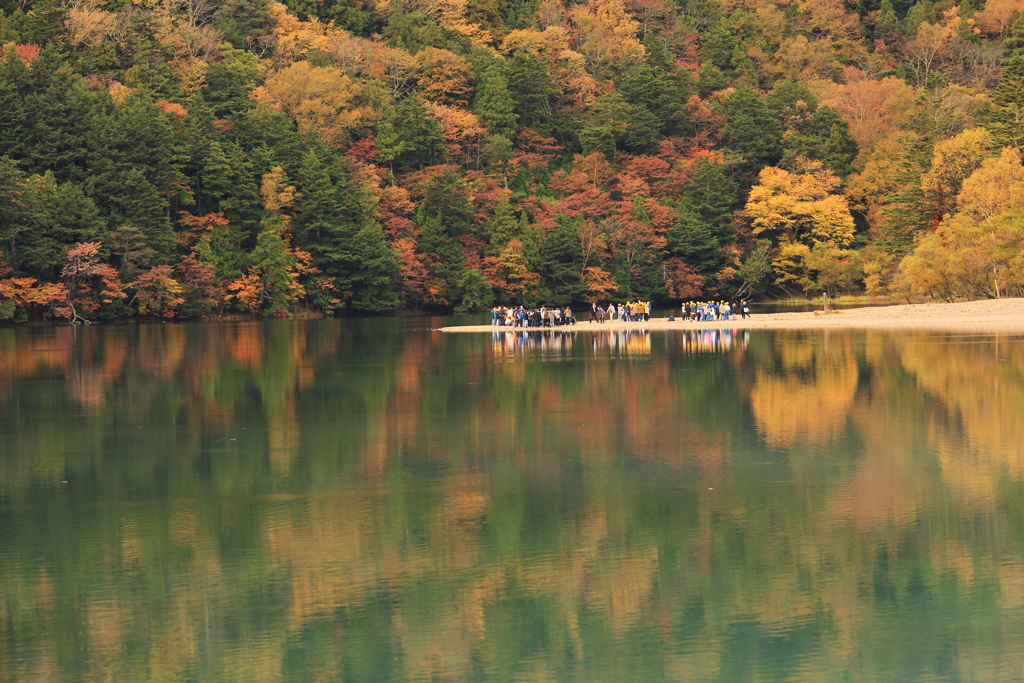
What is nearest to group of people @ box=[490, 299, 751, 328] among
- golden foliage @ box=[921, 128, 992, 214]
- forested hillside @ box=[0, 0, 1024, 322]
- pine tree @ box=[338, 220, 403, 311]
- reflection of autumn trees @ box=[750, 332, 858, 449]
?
forested hillside @ box=[0, 0, 1024, 322]

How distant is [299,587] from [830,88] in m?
92.2

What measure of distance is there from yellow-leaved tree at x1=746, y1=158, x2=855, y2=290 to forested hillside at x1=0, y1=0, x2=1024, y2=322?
20 cm

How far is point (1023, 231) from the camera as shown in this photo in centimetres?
4897

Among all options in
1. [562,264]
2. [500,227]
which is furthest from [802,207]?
[500,227]

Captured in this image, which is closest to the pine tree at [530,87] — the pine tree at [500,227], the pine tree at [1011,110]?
the pine tree at [500,227]

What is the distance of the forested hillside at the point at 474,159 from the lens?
61.2 metres

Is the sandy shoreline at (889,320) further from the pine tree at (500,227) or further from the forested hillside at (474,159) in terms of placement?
the pine tree at (500,227)

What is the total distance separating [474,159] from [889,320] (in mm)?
43293

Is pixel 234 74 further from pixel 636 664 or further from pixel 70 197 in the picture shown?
pixel 636 664

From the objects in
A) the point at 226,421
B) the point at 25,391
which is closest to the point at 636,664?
the point at 226,421

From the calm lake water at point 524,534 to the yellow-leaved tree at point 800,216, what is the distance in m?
→ 56.7

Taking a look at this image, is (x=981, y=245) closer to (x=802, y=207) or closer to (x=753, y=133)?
(x=802, y=207)

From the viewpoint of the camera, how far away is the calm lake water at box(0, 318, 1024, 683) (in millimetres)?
8086

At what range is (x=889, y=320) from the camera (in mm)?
48812
